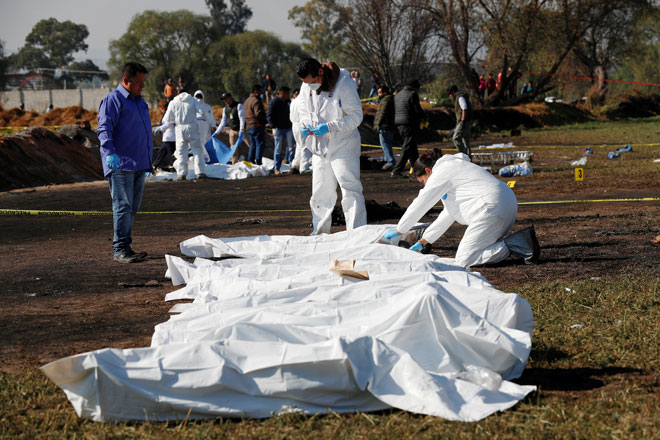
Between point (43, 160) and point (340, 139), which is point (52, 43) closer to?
point (43, 160)

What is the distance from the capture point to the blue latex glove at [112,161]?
7.59 meters

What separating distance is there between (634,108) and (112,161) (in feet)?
145

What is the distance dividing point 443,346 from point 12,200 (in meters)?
12.2

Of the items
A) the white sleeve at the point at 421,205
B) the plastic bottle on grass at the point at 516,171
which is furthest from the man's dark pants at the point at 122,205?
the plastic bottle on grass at the point at 516,171

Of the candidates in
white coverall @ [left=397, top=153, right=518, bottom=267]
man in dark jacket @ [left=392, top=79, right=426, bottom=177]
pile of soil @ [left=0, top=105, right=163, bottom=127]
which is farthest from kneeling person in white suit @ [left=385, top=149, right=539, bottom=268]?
pile of soil @ [left=0, top=105, right=163, bottom=127]

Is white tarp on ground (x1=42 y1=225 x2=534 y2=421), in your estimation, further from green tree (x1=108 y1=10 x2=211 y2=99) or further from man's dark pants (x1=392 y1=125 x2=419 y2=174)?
green tree (x1=108 y1=10 x2=211 y2=99)

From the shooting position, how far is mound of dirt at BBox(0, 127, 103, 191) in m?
17.1

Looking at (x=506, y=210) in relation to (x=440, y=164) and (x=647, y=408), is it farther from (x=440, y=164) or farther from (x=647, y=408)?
(x=647, y=408)

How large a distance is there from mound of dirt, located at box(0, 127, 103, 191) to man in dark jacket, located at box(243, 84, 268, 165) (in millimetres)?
4059

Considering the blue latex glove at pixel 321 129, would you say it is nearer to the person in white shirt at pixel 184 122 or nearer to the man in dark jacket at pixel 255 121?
the person in white shirt at pixel 184 122

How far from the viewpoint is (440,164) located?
269 inches

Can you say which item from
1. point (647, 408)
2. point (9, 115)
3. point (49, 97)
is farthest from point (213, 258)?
point (49, 97)

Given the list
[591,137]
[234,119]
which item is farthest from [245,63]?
[234,119]

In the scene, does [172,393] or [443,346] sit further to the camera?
[443,346]
